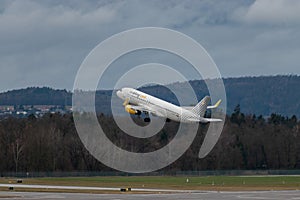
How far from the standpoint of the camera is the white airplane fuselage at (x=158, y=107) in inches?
Result: 4373

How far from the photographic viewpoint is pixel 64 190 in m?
94.6

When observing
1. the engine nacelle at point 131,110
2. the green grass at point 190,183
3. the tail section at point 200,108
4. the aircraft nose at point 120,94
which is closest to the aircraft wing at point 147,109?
the engine nacelle at point 131,110

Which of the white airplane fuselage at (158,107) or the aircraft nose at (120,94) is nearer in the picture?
the white airplane fuselage at (158,107)

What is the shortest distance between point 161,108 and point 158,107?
0.43 metres

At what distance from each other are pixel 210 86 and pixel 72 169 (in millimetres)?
72661

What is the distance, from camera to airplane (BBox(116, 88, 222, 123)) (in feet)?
364

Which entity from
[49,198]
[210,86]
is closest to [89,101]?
[210,86]

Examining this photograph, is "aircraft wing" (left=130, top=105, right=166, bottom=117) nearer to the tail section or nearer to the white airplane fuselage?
the white airplane fuselage

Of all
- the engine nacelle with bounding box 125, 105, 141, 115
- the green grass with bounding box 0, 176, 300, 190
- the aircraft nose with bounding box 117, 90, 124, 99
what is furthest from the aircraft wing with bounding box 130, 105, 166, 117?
the green grass with bounding box 0, 176, 300, 190

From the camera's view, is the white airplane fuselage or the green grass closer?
the green grass

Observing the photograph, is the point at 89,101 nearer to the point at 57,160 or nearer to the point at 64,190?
the point at 57,160

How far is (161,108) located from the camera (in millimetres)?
111188

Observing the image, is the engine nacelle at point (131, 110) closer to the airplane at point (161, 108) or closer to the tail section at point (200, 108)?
the airplane at point (161, 108)

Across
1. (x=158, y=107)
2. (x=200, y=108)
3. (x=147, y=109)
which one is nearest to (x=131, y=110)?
(x=147, y=109)
